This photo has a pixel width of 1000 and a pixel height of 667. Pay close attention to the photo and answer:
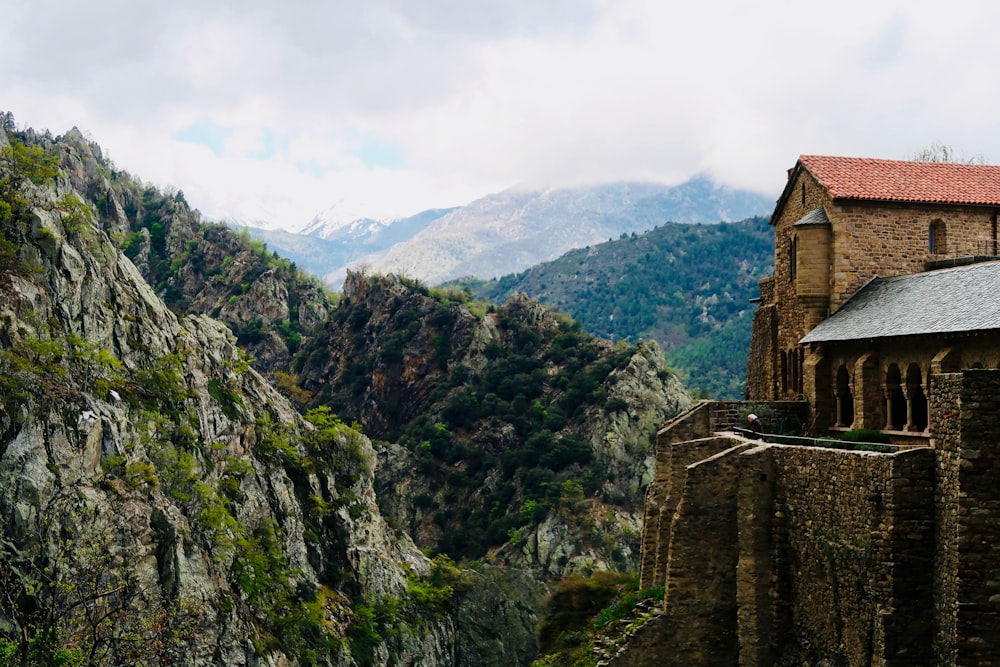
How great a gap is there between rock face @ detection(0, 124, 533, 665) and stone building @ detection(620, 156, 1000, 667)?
42.1 feet

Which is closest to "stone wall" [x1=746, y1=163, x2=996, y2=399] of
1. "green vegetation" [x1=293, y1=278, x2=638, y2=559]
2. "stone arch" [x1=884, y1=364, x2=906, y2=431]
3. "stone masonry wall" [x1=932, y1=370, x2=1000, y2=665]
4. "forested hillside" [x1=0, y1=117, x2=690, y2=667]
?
"stone arch" [x1=884, y1=364, x2=906, y2=431]

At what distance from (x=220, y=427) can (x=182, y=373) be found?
3.61 m

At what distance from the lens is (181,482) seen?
145 ft

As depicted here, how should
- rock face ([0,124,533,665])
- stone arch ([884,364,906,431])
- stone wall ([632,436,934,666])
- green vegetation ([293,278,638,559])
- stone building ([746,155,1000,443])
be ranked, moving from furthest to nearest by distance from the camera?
green vegetation ([293,278,638,559]) → rock face ([0,124,533,665]) → stone arch ([884,364,906,431]) → stone building ([746,155,1000,443]) → stone wall ([632,436,934,666])

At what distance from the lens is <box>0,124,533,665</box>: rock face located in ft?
105

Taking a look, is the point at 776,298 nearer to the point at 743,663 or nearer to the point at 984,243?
the point at 984,243

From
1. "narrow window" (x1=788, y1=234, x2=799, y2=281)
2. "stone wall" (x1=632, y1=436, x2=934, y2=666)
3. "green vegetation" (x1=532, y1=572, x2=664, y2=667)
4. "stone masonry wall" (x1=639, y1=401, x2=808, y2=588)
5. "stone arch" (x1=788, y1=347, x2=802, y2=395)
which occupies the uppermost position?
"narrow window" (x1=788, y1=234, x2=799, y2=281)

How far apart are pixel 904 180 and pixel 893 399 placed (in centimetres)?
774

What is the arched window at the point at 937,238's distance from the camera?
27516 millimetres

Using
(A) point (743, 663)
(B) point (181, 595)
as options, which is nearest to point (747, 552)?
(A) point (743, 663)

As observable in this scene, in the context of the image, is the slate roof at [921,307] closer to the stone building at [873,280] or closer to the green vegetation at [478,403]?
the stone building at [873,280]

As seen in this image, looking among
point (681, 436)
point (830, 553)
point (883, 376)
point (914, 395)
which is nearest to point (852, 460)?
point (830, 553)

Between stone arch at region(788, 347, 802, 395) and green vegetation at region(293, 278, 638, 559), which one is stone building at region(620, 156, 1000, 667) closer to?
stone arch at region(788, 347, 802, 395)

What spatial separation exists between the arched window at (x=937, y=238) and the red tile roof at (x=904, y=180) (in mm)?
635
